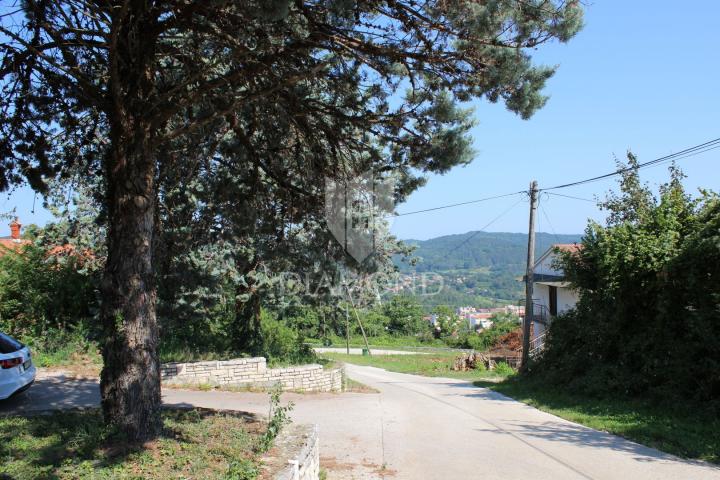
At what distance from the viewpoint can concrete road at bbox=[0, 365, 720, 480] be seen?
282 inches

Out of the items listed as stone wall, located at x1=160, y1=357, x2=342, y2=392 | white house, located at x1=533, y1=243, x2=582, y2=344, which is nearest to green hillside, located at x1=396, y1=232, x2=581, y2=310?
white house, located at x1=533, y1=243, x2=582, y2=344

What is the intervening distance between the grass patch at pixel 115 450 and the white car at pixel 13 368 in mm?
1782

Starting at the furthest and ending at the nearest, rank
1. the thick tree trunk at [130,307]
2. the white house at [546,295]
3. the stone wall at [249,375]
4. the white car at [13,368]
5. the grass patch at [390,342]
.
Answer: the grass patch at [390,342] → the white house at [546,295] → the stone wall at [249,375] → the white car at [13,368] → the thick tree trunk at [130,307]

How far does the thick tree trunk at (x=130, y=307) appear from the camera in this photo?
20.4 feet

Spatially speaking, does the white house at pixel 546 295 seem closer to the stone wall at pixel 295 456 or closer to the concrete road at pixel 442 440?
the concrete road at pixel 442 440

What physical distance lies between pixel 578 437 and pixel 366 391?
7.08 meters

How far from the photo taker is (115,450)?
227 inches

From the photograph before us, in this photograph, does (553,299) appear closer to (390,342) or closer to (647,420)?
(390,342)

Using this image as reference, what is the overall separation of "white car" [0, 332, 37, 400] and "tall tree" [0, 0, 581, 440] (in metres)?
2.65

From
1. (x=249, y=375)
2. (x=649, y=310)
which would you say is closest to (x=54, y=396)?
(x=249, y=375)

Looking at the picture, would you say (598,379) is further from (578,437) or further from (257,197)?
(257,197)

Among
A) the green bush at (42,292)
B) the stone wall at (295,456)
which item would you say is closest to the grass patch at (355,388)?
the green bush at (42,292)

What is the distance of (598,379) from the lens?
45.6 feet

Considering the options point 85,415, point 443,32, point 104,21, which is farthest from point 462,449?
point 104,21
